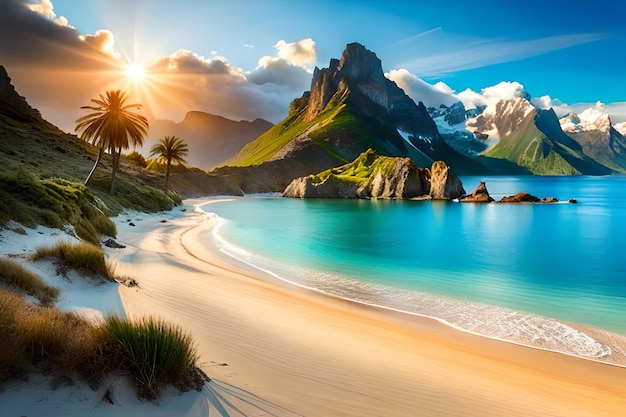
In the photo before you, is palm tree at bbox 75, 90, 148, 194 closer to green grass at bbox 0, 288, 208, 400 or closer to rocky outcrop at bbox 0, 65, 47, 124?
green grass at bbox 0, 288, 208, 400

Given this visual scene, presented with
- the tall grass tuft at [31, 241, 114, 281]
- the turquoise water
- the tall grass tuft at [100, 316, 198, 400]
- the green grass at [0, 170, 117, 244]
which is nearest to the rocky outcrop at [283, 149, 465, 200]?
the turquoise water

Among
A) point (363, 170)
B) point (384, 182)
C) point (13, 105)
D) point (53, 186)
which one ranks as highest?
point (13, 105)

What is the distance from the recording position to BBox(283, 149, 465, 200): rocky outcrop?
105625mm

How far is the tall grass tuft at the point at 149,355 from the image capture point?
5.10 meters

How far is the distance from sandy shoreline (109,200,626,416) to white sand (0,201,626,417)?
0.10 ft

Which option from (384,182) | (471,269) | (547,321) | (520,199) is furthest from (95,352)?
(384,182)

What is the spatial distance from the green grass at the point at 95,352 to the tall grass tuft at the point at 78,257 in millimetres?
5835

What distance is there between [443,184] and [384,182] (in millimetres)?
17878

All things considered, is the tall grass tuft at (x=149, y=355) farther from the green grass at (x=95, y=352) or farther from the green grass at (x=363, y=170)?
the green grass at (x=363, y=170)

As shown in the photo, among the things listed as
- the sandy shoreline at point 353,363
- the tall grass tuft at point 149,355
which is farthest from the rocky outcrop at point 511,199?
the tall grass tuft at point 149,355

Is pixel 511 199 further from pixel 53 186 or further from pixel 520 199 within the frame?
pixel 53 186

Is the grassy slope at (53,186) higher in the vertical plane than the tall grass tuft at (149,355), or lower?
higher

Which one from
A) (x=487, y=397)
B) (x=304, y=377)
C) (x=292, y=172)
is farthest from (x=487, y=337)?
(x=292, y=172)

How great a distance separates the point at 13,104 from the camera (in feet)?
344
